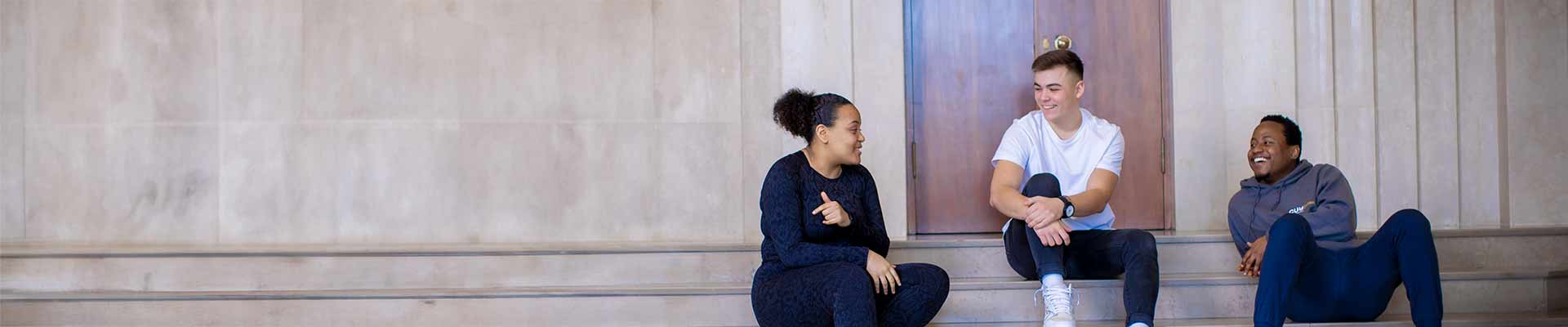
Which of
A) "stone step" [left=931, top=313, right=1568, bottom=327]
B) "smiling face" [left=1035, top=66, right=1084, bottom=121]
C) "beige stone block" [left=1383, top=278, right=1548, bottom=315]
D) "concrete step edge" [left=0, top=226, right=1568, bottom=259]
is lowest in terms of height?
"stone step" [left=931, top=313, right=1568, bottom=327]

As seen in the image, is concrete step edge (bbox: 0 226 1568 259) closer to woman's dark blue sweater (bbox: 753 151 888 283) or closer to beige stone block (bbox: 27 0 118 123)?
beige stone block (bbox: 27 0 118 123)

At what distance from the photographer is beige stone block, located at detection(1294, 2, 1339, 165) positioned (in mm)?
4500

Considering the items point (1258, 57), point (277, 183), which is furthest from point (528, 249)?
point (1258, 57)

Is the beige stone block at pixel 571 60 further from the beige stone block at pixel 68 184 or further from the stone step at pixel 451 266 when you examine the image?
the beige stone block at pixel 68 184

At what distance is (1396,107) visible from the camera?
14.7 ft

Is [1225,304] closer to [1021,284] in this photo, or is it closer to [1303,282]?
[1303,282]

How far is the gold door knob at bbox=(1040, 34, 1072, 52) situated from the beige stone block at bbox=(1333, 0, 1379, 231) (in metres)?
1.00

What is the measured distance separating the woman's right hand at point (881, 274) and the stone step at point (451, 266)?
1.09 meters

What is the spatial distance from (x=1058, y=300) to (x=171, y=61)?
349 cm

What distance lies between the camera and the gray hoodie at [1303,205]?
3475 mm

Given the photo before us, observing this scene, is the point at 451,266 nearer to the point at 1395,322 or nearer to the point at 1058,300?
the point at 1058,300

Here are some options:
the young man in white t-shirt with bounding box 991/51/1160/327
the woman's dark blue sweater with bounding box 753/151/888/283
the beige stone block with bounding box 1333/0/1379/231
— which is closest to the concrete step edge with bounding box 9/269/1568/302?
the young man in white t-shirt with bounding box 991/51/1160/327

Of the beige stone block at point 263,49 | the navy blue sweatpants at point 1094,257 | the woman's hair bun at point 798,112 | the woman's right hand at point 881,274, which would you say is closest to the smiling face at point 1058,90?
the navy blue sweatpants at point 1094,257

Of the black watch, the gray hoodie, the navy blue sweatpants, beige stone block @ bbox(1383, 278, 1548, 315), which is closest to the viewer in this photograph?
the navy blue sweatpants
